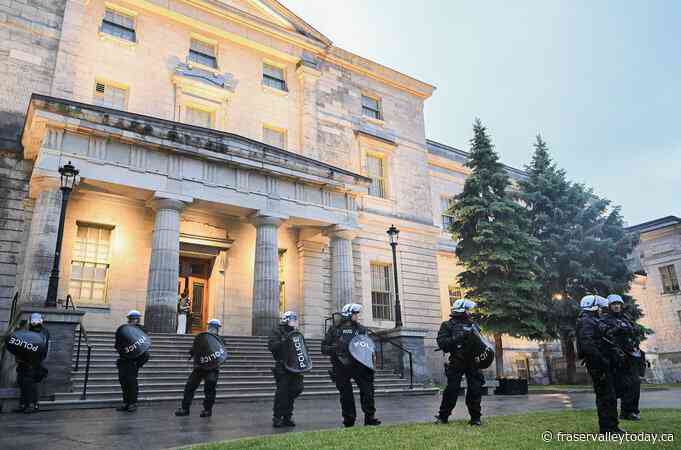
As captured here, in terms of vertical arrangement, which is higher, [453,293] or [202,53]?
[202,53]

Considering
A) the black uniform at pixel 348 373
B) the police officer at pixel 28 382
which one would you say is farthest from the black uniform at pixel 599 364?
the police officer at pixel 28 382

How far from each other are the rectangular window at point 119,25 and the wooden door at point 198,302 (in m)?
9.75

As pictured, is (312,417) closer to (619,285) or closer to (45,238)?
(45,238)

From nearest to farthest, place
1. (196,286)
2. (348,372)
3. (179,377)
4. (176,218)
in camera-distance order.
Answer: (348,372) < (179,377) < (176,218) < (196,286)

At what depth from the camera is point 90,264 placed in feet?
56.2

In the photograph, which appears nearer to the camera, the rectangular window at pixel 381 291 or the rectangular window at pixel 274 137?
the rectangular window at pixel 274 137

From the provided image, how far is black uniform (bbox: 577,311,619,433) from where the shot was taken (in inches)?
236

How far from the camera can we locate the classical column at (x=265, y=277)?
1706 centimetres

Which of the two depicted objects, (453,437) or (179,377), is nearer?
(453,437)

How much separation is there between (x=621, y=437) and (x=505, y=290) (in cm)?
1590

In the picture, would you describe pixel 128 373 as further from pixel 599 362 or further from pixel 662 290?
pixel 662 290

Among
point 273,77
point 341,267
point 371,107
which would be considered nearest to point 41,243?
point 341,267

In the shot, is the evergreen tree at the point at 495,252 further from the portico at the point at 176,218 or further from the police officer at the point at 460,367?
the police officer at the point at 460,367

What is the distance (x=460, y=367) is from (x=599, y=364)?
5.66ft
